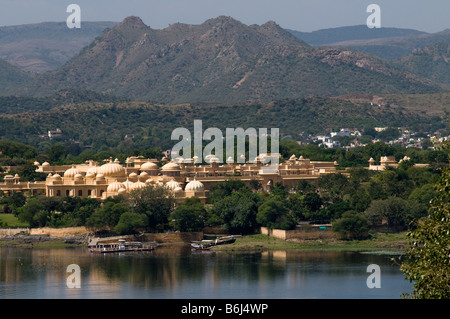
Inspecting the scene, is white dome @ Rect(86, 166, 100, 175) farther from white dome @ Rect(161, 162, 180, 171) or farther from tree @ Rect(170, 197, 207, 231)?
tree @ Rect(170, 197, 207, 231)

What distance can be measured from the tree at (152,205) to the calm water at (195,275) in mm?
3218

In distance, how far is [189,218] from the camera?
185 ft

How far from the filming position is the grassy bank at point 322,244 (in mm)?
53438

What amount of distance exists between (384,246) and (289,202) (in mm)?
7420

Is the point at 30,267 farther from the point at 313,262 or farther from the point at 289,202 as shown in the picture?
the point at 289,202

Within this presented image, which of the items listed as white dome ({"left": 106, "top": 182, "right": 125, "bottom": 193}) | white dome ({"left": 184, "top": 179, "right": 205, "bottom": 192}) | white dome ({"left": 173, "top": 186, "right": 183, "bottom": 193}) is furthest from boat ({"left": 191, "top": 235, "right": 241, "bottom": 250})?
white dome ({"left": 106, "top": 182, "right": 125, "bottom": 193})

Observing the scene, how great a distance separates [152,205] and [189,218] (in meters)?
2.04

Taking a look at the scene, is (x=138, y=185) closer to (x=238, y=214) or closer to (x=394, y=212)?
(x=238, y=214)

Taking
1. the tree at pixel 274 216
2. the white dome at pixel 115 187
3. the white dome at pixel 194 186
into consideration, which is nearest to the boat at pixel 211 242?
the tree at pixel 274 216

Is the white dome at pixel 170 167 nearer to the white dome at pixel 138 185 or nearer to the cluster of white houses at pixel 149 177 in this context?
the cluster of white houses at pixel 149 177

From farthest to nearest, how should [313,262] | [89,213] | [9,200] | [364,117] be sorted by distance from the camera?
[364,117], [9,200], [89,213], [313,262]

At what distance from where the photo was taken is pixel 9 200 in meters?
63.0
